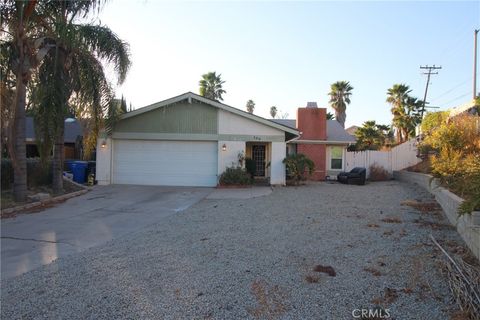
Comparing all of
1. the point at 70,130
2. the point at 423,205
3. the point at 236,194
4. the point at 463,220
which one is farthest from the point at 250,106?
the point at 463,220

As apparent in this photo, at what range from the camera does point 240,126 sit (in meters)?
18.4

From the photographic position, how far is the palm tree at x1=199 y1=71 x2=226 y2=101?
43812mm

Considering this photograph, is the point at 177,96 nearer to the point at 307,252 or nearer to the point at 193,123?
the point at 193,123

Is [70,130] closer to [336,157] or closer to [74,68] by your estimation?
[74,68]

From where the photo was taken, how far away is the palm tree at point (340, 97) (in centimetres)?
4171

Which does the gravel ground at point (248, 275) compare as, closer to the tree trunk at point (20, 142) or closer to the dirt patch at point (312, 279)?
the dirt patch at point (312, 279)

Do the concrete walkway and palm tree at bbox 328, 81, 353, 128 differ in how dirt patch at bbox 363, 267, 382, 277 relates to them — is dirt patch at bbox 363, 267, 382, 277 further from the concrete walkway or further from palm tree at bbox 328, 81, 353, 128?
palm tree at bbox 328, 81, 353, 128

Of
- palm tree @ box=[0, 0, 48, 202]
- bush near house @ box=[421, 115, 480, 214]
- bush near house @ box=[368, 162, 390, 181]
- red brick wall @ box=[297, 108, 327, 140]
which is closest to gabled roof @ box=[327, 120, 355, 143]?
red brick wall @ box=[297, 108, 327, 140]

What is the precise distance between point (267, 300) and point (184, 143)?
14854mm

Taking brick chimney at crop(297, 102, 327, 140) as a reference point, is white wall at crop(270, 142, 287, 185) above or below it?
below

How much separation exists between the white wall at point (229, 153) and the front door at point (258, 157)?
401 centimetres

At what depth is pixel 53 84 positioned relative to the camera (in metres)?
12.9

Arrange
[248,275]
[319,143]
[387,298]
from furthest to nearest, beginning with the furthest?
[319,143], [248,275], [387,298]

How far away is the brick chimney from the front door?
2932mm
